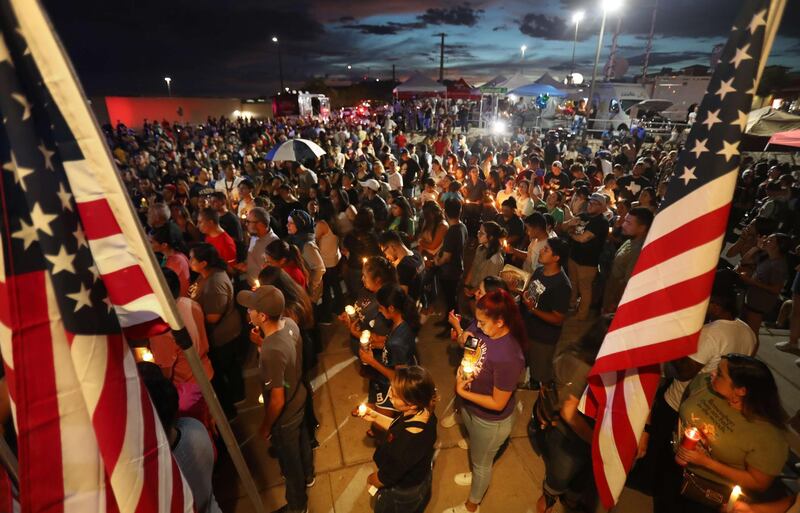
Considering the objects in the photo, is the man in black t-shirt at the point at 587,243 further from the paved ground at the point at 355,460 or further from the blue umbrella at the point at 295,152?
the blue umbrella at the point at 295,152

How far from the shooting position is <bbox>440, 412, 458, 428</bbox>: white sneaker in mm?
4824

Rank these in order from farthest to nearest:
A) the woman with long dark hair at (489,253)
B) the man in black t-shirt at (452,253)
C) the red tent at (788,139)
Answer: the red tent at (788,139) < the man in black t-shirt at (452,253) < the woman with long dark hair at (489,253)

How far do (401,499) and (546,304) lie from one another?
8.15ft

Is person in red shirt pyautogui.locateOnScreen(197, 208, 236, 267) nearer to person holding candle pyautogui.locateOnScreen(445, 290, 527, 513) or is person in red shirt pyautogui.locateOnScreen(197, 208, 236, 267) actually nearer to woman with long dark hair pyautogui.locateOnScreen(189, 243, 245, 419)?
woman with long dark hair pyautogui.locateOnScreen(189, 243, 245, 419)

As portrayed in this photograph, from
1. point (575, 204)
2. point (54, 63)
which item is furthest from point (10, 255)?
point (575, 204)

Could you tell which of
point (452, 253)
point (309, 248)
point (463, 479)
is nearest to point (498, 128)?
point (452, 253)

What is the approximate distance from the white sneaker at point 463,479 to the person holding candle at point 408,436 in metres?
1.46

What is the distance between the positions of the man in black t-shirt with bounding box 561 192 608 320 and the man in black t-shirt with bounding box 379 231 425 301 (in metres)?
2.73

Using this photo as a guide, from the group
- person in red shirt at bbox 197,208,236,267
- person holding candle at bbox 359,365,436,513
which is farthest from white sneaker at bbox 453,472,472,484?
person in red shirt at bbox 197,208,236,267

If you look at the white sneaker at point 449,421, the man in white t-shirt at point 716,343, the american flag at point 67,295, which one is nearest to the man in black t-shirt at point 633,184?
the man in white t-shirt at point 716,343

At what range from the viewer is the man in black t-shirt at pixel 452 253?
5945 mm

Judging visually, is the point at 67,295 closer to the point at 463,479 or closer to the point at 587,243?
the point at 463,479

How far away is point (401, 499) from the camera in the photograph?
9.45 ft

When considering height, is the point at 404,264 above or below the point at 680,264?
below
